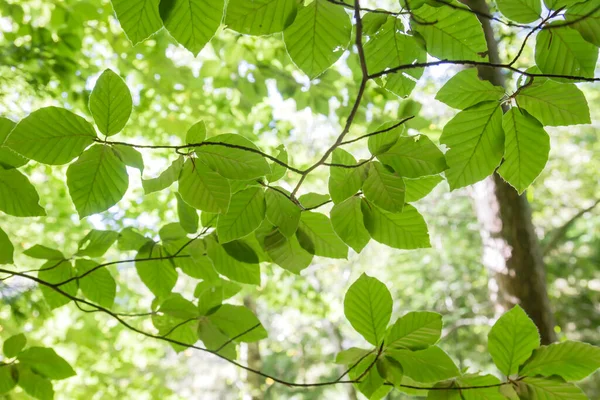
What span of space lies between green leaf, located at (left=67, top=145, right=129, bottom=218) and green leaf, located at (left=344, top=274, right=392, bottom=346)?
0.40 meters

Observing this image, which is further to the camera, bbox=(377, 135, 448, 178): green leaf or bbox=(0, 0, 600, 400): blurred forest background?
bbox=(0, 0, 600, 400): blurred forest background

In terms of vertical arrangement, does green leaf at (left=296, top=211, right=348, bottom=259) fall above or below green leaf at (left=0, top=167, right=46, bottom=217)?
below

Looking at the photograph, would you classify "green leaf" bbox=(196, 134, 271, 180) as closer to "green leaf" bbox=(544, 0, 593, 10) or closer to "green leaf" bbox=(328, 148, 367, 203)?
"green leaf" bbox=(328, 148, 367, 203)

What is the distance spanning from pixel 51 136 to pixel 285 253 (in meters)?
0.40

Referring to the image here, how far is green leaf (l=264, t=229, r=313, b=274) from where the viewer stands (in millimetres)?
766

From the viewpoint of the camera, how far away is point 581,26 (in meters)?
0.53

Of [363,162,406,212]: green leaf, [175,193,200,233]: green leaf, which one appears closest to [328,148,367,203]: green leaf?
[363,162,406,212]: green leaf

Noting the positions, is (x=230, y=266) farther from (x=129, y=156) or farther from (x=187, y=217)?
(x=129, y=156)

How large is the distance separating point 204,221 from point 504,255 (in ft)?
5.66

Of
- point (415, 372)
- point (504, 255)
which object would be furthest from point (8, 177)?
point (504, 255)

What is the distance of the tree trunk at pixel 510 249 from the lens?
200 centimetres

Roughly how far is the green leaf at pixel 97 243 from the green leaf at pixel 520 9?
841 mm

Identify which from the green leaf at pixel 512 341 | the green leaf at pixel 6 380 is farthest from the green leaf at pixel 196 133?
the green leaf at pixel 6 380

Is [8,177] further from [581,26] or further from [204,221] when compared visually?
[581,26]
